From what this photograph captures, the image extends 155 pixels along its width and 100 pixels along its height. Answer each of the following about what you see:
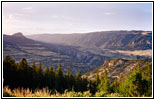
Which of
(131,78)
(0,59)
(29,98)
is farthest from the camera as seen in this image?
(131,78)

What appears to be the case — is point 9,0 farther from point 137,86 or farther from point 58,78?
point 58,78

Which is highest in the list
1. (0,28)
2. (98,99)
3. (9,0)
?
(9,0)

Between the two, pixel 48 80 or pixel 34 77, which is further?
pixel 48 80

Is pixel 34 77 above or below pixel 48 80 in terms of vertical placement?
above

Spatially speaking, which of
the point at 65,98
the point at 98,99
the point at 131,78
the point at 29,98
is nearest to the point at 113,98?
the point at 98,99

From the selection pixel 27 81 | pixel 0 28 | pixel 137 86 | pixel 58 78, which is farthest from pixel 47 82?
pixel 0 28

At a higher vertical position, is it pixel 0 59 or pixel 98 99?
pixel 0 59

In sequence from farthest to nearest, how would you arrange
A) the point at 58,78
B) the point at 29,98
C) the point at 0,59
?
1. the point at 58,78
2. the point at 0,59
3. the point at 29,98

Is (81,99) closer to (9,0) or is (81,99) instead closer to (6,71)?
(9,0)

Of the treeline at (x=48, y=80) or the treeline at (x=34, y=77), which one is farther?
the treeline at (x=34, y=77)

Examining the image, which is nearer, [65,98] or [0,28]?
[65,98]

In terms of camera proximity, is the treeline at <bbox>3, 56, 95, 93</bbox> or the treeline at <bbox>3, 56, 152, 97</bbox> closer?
the treeline at <bbox>3, 56, 152, 97</bbox>
